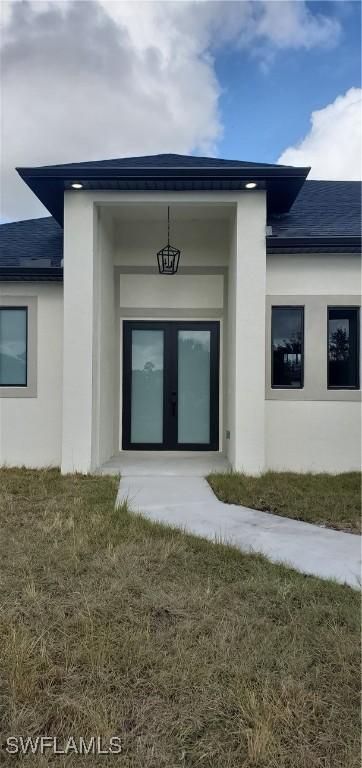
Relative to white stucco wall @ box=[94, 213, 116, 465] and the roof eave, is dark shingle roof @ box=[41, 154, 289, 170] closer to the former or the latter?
the roof eave

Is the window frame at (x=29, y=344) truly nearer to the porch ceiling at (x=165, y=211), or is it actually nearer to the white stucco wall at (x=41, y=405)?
the white stucco wall at (x=41, y=405)

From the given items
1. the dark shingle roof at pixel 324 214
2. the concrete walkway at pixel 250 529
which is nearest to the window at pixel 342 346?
the dark shingle roof at pixel 324 214

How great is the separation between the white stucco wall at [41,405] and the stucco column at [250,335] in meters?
3.12

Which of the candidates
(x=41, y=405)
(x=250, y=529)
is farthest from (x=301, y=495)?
(x=41, y=405)

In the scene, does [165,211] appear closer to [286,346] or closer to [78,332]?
[78,332]

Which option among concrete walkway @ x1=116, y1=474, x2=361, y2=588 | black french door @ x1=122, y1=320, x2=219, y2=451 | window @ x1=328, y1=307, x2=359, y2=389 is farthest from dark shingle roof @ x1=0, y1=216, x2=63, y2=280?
window @ x1=328, y1=307, x2=359, y2=389

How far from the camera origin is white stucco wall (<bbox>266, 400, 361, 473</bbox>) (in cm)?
741

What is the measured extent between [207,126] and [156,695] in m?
21.0

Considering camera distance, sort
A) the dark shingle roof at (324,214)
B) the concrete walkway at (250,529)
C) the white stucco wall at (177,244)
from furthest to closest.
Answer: the white stucco wall at (177,244) < the dark shingle roof at (324,214) < the concrete walkway at (250,529)

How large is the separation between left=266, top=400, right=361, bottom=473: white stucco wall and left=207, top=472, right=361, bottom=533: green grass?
30 cm

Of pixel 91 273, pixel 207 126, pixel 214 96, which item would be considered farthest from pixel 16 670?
pixel 207 126

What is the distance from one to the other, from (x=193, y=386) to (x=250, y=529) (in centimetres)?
442

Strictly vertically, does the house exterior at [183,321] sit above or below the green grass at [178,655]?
above

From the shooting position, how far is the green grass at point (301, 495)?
16.5ft
